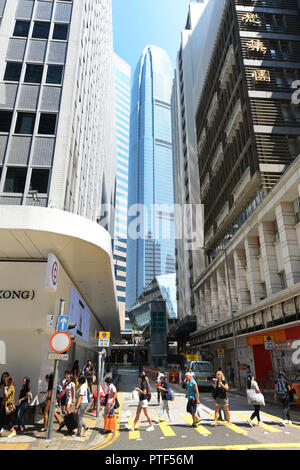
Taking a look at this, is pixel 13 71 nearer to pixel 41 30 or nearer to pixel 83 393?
pixel 41 30

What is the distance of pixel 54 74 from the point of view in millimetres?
18047

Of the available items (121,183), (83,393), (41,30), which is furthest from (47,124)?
→ (121,183)

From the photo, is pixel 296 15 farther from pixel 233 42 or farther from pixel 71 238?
pixel 71 238

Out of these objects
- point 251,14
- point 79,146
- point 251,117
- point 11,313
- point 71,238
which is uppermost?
point 251,14

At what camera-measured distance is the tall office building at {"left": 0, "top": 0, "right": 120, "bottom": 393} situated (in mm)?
12453

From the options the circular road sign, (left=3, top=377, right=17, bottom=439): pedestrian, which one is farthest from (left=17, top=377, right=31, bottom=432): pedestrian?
the circular road sign

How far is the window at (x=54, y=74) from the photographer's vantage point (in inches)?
703

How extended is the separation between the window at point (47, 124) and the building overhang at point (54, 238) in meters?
6.94

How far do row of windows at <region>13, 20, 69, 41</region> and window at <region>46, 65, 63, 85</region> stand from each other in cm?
252

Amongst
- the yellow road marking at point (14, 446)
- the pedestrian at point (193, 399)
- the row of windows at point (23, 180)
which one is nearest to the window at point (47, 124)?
the row of windows at point (23, 180)

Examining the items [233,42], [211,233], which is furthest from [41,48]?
[211,233]

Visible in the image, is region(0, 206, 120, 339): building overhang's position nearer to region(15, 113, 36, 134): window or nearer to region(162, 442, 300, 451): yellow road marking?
region(15, 113, 36, 134): window

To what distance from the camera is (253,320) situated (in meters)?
25.3

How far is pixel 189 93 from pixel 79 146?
64.6 m
